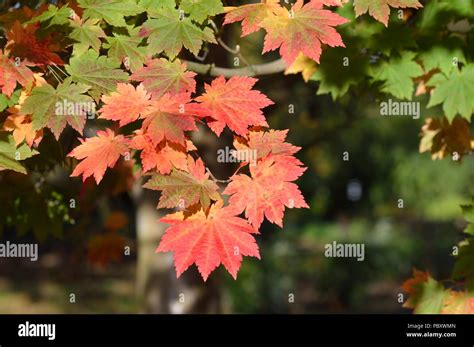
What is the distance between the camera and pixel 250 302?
27.6ft

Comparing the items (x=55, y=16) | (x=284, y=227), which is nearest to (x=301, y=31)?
(x=55, y=16)

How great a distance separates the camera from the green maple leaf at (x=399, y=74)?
324cm

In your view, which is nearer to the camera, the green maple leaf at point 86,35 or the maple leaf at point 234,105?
the maple leaf at point 234,105

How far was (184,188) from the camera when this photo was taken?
2.36m

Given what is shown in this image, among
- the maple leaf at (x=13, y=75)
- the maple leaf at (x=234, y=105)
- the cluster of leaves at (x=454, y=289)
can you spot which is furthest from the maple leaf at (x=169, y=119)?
the cluster of leaves at (x=454, y=289)

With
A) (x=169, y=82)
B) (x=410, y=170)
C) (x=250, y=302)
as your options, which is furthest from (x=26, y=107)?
(x=410, y=170)

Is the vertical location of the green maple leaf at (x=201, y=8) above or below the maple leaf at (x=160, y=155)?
above

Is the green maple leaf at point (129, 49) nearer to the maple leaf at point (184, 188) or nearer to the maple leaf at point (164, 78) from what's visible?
the maple leaf at point (164, 78)

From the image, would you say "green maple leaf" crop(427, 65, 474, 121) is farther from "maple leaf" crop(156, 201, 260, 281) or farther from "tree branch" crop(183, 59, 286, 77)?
"maple leaf" crop(156, 201, 260, 281)

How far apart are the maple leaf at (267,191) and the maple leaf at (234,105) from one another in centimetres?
14

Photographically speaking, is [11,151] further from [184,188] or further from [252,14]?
[252,14]

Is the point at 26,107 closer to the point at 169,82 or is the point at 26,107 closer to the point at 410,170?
the point at 169,82

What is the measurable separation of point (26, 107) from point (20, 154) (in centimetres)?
17

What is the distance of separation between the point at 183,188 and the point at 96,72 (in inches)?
20.5
